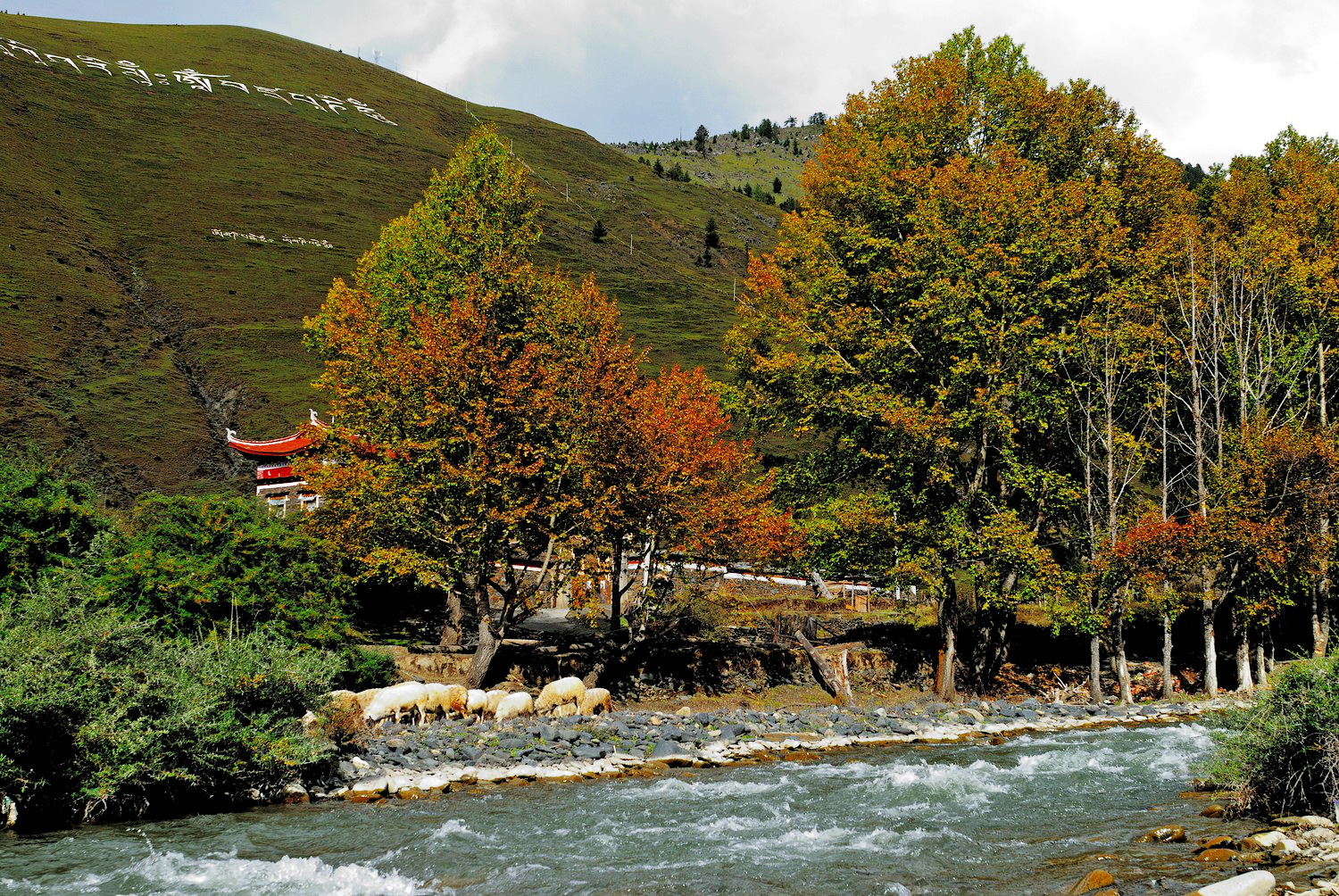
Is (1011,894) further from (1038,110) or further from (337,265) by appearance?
(337,265)

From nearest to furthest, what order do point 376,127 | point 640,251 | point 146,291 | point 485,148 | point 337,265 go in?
point 485,148
point 146,291
point 337,265
point 640,251
point 376,127

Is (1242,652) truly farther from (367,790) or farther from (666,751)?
(367,790)

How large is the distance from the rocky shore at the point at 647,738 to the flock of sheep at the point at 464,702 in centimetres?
58

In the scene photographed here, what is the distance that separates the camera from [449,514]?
84.4 ft

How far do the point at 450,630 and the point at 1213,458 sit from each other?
91.5ft

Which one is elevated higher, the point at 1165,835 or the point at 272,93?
the point at 272,93

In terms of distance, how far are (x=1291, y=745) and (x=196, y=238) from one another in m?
120

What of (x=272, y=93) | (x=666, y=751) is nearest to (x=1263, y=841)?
(x=666, y=751)

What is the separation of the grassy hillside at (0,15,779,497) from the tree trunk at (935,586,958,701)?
1489 inches

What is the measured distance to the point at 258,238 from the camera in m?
111

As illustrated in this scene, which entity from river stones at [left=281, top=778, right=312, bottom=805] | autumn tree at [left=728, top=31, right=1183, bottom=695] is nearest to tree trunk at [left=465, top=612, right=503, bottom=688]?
river stones at [left=281, top=778, right=312, bottom=805]

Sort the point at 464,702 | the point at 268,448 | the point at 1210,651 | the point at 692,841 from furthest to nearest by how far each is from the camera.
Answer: the point at 268,448 → the point at 1210,651 → the point at 464,702 → the point at 692,841

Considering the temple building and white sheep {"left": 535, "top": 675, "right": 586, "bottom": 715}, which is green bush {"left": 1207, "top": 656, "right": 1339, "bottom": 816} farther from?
the temple building

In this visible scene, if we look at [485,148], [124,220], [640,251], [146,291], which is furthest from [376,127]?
[485,148]
